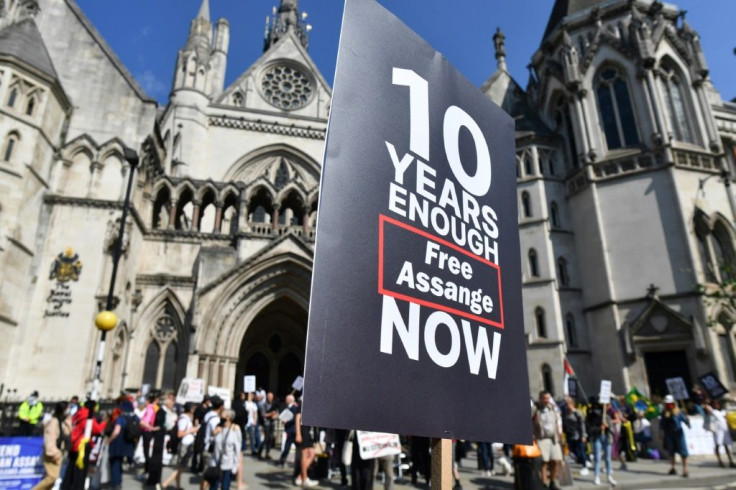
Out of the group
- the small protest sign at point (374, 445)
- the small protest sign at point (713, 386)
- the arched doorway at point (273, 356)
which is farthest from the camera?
the arched doorway at point (273, 356)

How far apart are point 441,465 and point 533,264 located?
2153 centimetres

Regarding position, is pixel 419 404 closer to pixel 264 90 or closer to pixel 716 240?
pixel 716 240

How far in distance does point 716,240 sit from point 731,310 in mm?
3359

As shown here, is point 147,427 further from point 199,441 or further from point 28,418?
point 28,418

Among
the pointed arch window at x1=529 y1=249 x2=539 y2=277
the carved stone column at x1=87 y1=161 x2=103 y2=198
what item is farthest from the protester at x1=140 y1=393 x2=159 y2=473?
the pointed arch window at x1=529 y1=249 x2=539 y2=277

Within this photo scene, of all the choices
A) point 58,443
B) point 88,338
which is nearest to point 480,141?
point 58,443

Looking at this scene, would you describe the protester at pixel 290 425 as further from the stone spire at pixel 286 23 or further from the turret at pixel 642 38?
the stone spire at pixel 286 23

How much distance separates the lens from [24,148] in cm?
1510

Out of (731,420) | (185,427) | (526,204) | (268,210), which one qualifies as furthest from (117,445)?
(526,204)

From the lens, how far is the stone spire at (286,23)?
53.5 m

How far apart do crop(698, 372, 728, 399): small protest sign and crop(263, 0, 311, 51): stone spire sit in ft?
162

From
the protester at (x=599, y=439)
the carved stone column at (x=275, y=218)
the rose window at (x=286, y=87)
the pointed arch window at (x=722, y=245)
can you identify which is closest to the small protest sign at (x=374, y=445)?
the protester at (x=599, y=439)

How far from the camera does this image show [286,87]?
29359mm

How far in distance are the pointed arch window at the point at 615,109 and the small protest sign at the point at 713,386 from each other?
10848 millimetres
